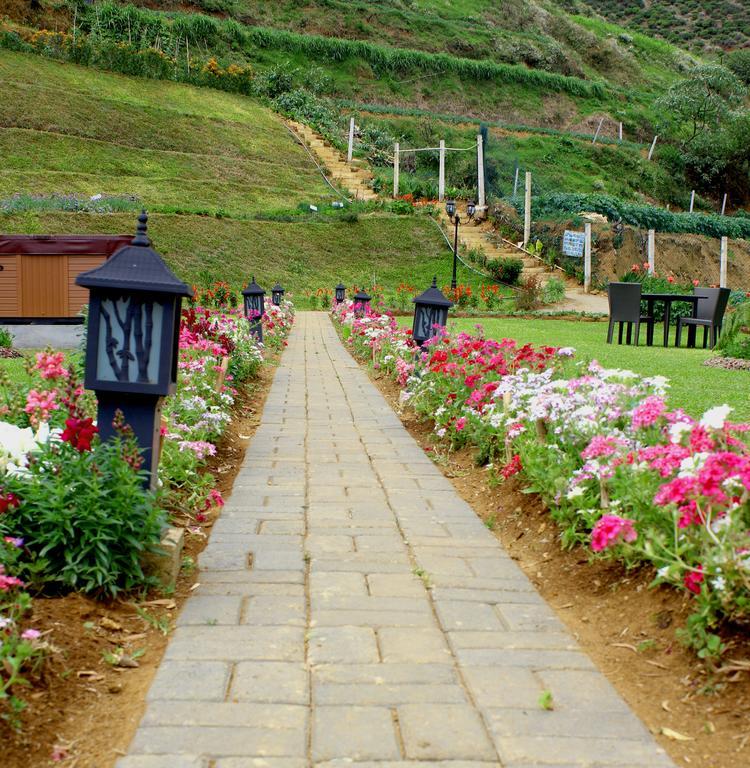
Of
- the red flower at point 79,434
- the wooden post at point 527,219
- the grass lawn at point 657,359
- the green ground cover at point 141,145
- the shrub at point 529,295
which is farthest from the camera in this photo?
the green ground cover at point 141,145

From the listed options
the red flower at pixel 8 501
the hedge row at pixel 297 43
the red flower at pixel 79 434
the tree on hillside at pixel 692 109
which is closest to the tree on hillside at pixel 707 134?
the tree on hillside at pixel 692 109

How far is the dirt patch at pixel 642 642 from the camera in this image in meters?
2.42

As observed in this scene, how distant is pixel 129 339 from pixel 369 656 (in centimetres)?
153

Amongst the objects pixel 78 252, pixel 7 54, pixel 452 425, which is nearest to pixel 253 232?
pixel 78 252

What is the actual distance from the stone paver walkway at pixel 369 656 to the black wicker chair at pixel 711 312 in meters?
8.24

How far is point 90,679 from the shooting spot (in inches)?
104

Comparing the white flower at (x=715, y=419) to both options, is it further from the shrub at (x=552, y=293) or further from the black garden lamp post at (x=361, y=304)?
the shrub at (x=552, y=293)

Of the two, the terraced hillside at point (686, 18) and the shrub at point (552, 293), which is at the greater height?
the terraced hillside at point (686, 18)

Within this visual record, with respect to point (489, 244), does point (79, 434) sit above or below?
below

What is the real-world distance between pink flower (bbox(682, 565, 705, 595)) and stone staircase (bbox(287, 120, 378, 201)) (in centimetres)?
3096

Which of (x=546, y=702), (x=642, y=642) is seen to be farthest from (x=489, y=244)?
(x=546, y=702)

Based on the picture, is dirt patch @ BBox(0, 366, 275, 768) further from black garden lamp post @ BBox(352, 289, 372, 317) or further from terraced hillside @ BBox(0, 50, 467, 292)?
terraced hillside @ BBox(0, 50, 467, 292)

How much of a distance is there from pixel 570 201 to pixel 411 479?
26129 mm

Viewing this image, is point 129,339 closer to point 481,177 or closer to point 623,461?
point 623,461
